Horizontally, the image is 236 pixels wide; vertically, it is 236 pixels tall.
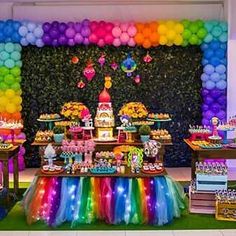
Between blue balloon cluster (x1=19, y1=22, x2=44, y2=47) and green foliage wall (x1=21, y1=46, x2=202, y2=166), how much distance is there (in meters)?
0.39

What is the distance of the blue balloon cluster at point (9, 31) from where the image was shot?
8508mm

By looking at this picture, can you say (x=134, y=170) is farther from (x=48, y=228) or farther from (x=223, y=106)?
(x=223, y=106)

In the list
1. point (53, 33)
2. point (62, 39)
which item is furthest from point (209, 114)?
point (53, 33)

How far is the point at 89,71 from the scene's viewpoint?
8914mm

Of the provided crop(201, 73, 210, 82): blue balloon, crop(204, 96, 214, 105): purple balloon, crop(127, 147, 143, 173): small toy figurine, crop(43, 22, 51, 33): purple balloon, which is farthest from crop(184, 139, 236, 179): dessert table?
crop(43, 22, 51, 33): purple balloon

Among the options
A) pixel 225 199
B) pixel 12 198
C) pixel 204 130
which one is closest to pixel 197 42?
pixel 204 130

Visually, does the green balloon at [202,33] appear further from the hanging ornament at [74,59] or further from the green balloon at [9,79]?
the green balloon at [9,79]

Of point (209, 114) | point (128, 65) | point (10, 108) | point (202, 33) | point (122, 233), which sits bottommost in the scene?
point (122, 233)

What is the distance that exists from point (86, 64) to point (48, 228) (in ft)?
12.7

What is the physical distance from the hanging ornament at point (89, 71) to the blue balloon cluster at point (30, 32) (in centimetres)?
91

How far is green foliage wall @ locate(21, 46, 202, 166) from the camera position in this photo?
8.98m

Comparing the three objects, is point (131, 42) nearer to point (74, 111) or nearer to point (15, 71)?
point (74, 111)

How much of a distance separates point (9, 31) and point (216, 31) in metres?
3.40

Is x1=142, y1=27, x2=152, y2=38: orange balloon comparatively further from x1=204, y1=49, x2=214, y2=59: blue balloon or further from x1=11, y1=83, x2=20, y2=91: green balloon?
x1=11, y1=83, x2=20, y2=91: green balloon
